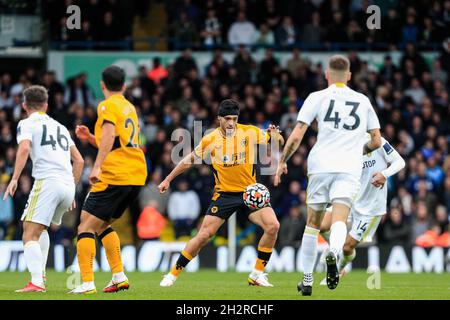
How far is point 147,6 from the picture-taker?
27.8 metres

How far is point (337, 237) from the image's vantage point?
11.1m

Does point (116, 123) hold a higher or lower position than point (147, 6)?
lower

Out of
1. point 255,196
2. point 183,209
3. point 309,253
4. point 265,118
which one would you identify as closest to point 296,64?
point 265,118

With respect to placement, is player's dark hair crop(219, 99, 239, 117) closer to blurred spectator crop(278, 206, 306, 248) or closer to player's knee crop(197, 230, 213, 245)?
player's knee crop(197, 230, 213, 245)

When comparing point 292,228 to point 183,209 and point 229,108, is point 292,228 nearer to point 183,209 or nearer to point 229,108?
point 183,209

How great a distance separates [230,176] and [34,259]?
2.90m

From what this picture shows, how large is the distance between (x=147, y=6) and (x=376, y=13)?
19.3 feet

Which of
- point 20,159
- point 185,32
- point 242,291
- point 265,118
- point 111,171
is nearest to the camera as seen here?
point 111,171

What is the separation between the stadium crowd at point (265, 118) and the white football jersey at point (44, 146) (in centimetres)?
960

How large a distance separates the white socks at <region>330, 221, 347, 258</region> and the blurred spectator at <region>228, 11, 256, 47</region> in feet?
52.7

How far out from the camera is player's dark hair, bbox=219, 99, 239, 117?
43.5 feet
